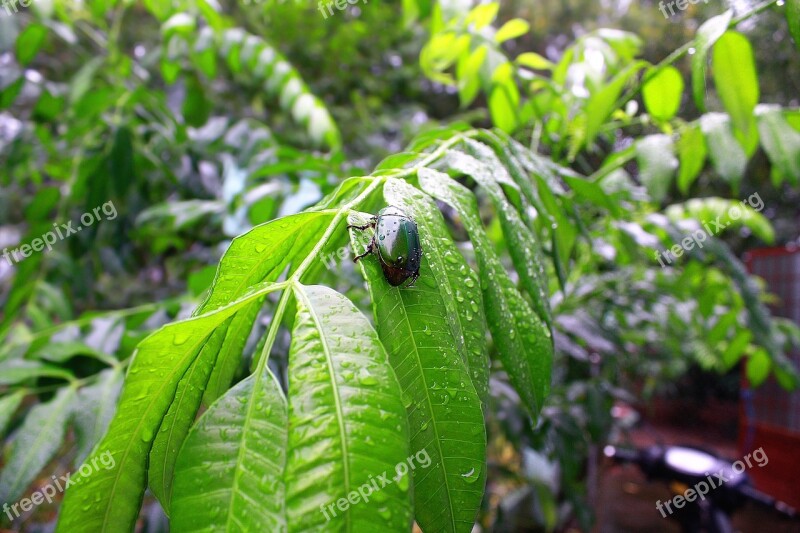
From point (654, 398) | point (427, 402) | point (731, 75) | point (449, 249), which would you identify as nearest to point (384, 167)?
point (449, 249)

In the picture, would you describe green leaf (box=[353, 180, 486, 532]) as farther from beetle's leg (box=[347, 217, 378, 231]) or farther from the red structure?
the red structure

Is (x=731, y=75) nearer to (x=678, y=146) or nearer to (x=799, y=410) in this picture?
(x=678, y=146)

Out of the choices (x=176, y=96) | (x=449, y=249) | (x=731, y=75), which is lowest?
(x=731, y=75)

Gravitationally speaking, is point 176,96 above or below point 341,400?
above

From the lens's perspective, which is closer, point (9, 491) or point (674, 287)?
point (9, 491)

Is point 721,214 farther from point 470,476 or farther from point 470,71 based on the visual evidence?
point 470,476

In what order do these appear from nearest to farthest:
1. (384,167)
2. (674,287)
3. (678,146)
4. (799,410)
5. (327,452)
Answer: (327,452) → (384,167) → (678,146) → (674,287) → (799,410)

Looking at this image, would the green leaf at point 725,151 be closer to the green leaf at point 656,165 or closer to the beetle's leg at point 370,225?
the green leaf at point 656,165
